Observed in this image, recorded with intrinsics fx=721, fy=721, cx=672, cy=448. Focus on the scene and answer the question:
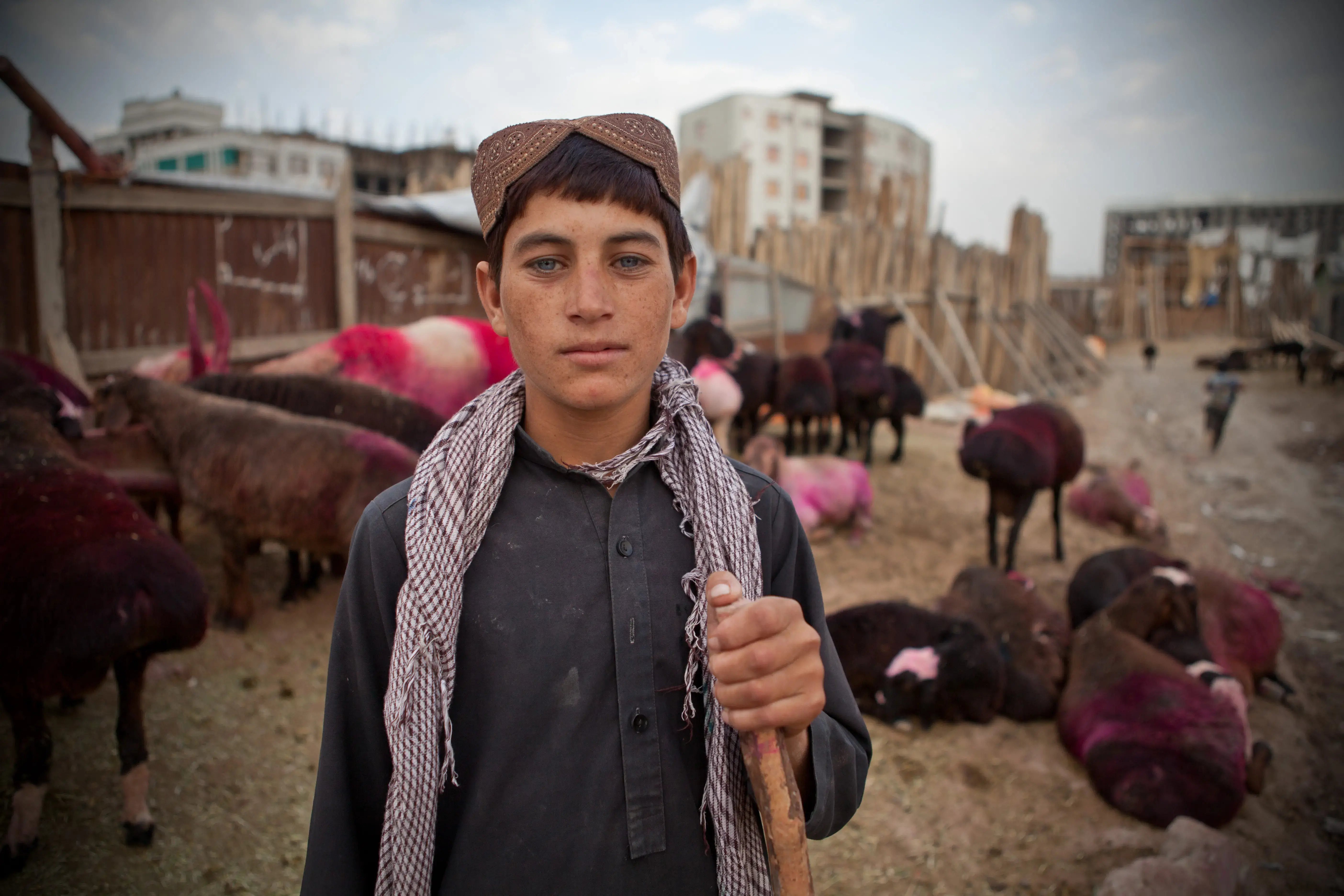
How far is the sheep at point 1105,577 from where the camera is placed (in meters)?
5.22

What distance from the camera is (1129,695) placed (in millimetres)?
3844

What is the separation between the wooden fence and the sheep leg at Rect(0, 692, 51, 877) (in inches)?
150

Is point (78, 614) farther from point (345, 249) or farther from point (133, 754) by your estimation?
point (345, 249)

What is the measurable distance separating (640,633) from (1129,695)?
12.1 feet

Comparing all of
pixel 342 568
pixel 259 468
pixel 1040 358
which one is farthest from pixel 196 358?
pixel 1040 358

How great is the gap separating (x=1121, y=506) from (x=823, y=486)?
3483mm

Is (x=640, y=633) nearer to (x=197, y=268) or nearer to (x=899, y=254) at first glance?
(x=197, y=268)

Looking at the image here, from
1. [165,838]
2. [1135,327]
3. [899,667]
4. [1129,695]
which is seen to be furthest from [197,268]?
Answer: [1135,327]

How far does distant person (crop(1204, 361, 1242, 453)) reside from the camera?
12.7 m

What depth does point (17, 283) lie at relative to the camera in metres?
5.30

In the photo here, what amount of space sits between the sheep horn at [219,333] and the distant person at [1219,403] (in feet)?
48.6

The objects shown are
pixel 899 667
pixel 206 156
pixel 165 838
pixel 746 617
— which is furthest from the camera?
pixel 206 156

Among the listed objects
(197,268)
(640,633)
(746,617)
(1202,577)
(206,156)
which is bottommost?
(1202,577)

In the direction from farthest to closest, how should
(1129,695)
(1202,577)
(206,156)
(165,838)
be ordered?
(206,156) → (1202,577) → (1129,695) → (165,838)
